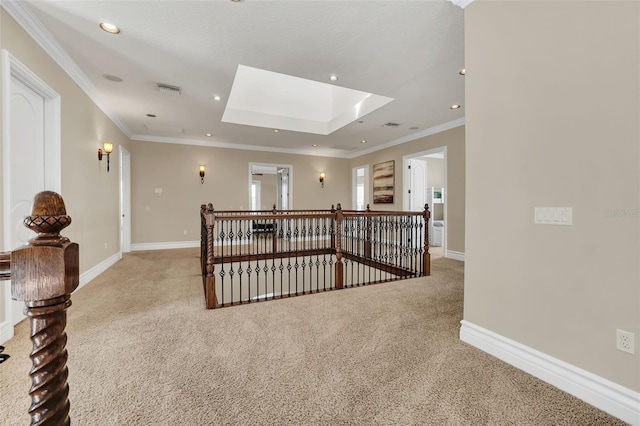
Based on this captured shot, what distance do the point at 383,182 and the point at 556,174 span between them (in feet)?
19.8

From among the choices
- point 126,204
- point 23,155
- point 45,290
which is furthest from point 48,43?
point 126,204

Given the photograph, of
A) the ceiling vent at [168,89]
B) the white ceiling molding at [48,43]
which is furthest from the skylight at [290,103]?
the white ceiling molding at [48,43]

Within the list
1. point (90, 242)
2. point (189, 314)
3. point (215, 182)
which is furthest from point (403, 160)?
point (90, 242)

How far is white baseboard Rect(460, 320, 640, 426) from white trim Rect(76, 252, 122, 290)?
165 inches

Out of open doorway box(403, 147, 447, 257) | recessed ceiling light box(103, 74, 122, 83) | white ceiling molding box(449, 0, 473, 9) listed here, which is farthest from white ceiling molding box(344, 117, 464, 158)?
recessed ceiling light box(103, 74, 122, 83)

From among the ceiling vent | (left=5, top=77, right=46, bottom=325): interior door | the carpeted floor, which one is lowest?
the carpeted floor

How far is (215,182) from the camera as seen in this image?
7465 mm

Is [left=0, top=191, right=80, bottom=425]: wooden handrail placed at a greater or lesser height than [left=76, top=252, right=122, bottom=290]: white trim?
greater

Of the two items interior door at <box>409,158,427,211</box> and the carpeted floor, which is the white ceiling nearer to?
interior door at <box>409,158,427,211</box>

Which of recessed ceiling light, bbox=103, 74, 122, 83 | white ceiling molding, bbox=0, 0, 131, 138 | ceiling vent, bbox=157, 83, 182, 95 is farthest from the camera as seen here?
ceiling vent, bbox=157, 83, 182, 95

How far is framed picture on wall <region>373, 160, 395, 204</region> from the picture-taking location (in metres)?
7.42

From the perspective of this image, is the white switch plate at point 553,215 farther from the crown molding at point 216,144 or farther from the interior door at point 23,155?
the crown molding at point 216,144

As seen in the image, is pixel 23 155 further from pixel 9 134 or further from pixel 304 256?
pixel 304 256

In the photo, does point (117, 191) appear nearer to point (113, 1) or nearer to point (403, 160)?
point (113, 1)
